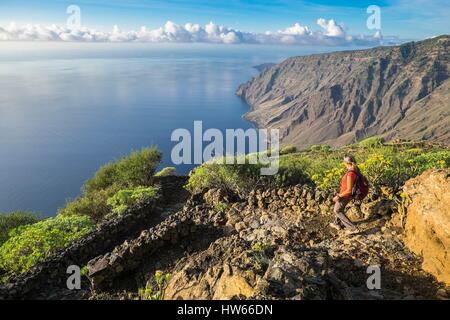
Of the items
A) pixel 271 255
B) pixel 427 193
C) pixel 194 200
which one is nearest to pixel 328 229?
pixel 427 193

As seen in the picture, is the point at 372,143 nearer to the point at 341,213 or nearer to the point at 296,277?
the point at 341,213

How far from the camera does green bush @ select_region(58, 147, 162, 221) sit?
60.8ft

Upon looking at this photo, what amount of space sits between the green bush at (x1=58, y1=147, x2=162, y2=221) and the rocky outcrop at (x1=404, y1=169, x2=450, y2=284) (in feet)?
45.0

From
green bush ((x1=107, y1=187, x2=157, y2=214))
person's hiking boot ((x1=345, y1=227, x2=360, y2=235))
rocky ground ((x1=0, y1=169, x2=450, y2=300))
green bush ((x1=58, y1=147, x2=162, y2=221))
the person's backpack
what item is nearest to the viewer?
rocky ground ((x1=0, y1=169, x2=450, y2=300))

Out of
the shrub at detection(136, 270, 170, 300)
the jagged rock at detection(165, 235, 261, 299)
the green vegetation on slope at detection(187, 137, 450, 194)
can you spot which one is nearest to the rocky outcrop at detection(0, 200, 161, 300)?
the green vegetation on slope at detection(187, 137, 450, 194)

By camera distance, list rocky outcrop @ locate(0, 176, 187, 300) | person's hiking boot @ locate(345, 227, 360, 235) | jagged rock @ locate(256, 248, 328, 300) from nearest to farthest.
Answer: jagged rock @ locate(256, 248, 328, 300) < person's hiking boot @ locate(345, 227, 360, 235) < rocky outcrop @ locate(0, 176, 187, 300)

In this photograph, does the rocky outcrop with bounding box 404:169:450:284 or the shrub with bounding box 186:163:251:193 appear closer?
the rocky outcrop with bounding box 404:169:450:284

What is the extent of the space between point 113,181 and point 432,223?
18.8 metres

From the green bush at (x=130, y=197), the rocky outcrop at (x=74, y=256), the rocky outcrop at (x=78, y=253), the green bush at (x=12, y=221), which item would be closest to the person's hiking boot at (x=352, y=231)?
the rocky outcrop at (x=78, y=253)

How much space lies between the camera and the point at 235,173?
1499 centimetres

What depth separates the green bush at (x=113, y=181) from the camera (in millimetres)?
18547

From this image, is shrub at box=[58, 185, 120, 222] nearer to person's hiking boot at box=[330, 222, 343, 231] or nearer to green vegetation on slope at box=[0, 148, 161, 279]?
green vegetation on slope at box=[0, 148, 161, 279]

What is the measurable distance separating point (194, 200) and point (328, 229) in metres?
6.20
